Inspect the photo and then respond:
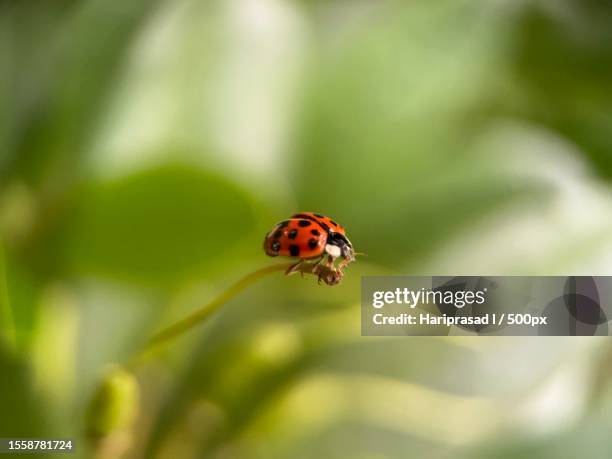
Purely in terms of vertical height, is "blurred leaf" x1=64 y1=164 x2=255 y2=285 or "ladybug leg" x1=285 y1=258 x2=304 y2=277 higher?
"blurred leaf" x1=64 y1=164 x2=255 y2=285

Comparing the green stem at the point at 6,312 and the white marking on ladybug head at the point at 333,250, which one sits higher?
the white marking on ladybug head at the point at 333,250

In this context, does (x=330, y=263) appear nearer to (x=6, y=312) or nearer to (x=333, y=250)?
(x=333, y=250)

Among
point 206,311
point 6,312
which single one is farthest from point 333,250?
point 6,312

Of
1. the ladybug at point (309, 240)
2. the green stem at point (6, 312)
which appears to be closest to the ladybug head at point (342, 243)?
the ladybug at point (309, 240)

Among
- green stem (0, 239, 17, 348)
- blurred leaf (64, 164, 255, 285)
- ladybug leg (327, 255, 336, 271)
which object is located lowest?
green stem (0, 239, 17, 348)

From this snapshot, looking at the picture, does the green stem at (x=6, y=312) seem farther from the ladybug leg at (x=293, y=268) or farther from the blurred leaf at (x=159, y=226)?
the ladybug leg at (x=293, y=268)

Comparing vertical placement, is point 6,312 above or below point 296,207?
below

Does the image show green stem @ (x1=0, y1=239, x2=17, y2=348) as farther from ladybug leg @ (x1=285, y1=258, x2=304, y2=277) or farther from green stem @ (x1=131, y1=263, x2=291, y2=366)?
ladybug leg @ (x1=285, y1=258, x2=304, y2=277)

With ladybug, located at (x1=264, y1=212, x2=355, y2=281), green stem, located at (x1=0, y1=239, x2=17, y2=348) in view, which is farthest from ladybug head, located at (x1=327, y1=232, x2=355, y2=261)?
green stem, located at (x1=0, y1=239, x2=17, y2=348)
